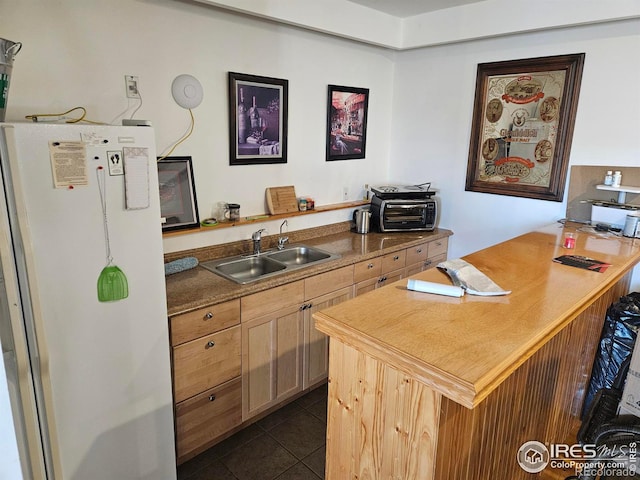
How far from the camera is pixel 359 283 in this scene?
9.89 feet

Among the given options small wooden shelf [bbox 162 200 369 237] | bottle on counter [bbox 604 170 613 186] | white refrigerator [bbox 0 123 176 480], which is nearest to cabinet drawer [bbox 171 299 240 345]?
white refrigerator [bbox 0 123 176 480]

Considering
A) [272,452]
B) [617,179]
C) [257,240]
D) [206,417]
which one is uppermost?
[617,179]

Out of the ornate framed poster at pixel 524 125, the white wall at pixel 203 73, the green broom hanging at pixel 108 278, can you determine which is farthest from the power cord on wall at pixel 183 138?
the ornate framed poster at pixel 524 125

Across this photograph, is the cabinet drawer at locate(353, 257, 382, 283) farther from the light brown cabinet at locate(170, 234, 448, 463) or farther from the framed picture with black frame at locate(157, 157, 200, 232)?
the framed picture with black frame at locate(157, 157, 200, 232)

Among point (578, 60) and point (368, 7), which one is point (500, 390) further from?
point (368, 7)

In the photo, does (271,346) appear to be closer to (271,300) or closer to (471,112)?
(271,300)

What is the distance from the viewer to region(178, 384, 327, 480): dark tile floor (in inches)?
88.6

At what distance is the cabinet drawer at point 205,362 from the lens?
6.92ft

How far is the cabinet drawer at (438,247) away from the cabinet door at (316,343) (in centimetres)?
102

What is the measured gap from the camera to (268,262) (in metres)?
2.89

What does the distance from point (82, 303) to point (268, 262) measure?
1.35 metres

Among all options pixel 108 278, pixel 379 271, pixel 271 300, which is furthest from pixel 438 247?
pixel 108 278

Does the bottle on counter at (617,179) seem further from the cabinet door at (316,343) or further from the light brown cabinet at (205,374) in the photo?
the light brown cabinet at (205,374)

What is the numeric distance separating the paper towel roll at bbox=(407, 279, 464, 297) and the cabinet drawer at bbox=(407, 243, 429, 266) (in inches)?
65.0
